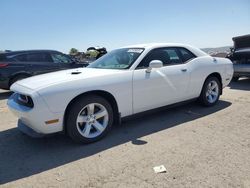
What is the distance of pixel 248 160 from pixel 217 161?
396 mm

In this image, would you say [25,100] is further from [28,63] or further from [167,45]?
[28,63]

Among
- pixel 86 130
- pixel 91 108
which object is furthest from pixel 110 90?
pixel 86 130

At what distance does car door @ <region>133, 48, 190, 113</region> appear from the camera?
14.3 ft

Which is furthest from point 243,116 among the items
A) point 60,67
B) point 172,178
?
point 60,67

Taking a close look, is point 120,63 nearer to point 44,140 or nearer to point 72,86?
point 72,86

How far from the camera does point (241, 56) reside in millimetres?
8969

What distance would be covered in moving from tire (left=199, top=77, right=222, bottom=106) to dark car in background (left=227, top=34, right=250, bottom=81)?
10.5 feet

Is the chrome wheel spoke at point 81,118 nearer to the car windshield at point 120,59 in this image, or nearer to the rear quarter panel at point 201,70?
the car windshield at point 120,59

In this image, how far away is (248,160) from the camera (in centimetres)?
318

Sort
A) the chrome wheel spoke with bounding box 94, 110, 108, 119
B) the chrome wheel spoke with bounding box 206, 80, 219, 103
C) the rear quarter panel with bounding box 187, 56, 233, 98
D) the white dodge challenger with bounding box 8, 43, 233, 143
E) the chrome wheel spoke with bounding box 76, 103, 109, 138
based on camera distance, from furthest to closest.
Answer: the chrome wheel spoke with bounding box 206, 80, 219, 103
the rear quarter panel with bounding box 187, 56, 233, 98
the chrome wheel spoke with bounding box 94, 110, 108, 119
the chrome wheel spoke with bounding box 76, 103, 109, 138
the white dodge challenger with bounding box 8, 43, 233, 143

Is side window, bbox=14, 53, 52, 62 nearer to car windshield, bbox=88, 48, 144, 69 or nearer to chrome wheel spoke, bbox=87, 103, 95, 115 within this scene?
car windshield, bbox=88, 48, 144, 69

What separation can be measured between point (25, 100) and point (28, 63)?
18.0 ft

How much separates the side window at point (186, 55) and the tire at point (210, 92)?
698 mm

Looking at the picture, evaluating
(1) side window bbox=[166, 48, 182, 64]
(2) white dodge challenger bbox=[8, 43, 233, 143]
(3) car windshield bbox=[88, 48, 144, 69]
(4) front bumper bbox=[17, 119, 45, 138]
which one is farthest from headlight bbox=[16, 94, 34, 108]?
(1) side window bbox=[166, 48, 182, 64]
